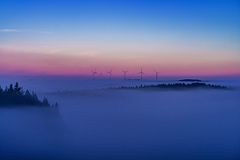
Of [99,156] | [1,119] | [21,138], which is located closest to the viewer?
[1,119]

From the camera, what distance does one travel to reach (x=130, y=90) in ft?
39.5

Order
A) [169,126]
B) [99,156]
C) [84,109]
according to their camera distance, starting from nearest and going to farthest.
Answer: [99,156] < [84,109] < [169,126]

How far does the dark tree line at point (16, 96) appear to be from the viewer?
26.6ft

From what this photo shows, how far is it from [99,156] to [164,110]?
5524 millimetres

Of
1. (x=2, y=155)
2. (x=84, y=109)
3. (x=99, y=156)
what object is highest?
(x=84, y=109)

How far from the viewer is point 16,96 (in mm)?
9266

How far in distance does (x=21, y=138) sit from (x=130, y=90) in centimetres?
476

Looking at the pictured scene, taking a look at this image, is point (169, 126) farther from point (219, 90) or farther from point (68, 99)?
point (68, 99)

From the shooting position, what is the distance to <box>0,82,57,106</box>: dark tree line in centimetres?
811

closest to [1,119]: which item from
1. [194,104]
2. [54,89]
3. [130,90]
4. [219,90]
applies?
[54,89]

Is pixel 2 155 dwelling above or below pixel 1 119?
below

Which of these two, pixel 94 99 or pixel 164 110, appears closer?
pixel 94 99

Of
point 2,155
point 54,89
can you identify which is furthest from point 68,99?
point 2,155

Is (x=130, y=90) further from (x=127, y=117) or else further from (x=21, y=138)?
(x=21, y=138)
